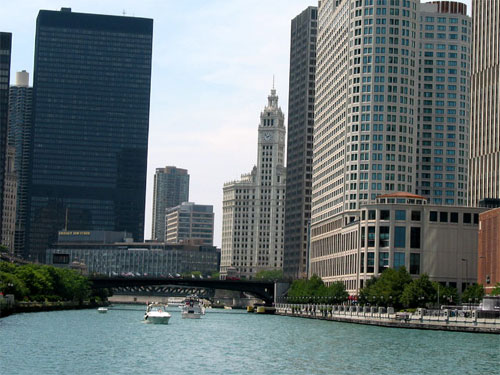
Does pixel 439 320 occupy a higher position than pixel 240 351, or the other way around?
pixel 439 320

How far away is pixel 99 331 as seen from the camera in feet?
529

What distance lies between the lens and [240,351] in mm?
125750

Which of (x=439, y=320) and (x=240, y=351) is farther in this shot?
(x=439, y=320)

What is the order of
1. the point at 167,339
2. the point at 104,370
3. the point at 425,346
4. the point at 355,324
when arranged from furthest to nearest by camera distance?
1. the point at 355,324
2. the point at 167,339
3. the point at 425,346
4. the point at 104,370

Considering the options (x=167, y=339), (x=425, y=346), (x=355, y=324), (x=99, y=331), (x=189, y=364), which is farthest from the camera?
(x=355, y=324)

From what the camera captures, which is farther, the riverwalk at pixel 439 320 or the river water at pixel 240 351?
the riverwalk at pixel 439 320

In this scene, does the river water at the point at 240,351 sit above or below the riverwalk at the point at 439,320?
below

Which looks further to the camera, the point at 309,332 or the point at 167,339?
the point at 309,332

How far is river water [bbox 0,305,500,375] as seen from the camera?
101m

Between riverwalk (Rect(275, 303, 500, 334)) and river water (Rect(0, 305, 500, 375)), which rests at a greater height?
riverwalk (Rect(275, 303, 500, 334))

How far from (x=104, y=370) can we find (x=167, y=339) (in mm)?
51602

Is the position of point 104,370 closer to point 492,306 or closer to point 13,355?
point 13,355

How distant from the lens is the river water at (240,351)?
101 m

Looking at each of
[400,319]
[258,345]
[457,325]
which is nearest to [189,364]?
[258,345]
